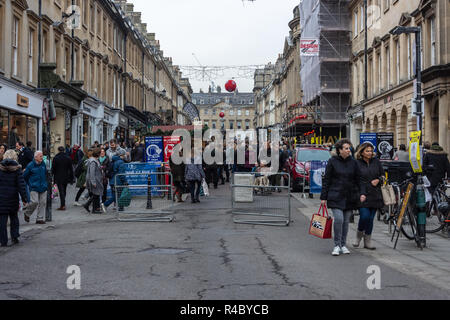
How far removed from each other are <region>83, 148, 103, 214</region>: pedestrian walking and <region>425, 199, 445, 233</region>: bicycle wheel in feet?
26.8

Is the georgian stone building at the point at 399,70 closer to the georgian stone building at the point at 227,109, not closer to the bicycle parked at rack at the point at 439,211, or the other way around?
the bicycle parked at rack at the point at 439,211

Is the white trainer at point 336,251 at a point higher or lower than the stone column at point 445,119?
lower

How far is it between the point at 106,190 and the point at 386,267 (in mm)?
11222

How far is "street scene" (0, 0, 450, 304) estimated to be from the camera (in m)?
7.31

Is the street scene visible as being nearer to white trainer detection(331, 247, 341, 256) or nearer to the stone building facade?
white trainer detection(331, 247, 341, 256)

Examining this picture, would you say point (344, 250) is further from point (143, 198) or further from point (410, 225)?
point (143, 198)

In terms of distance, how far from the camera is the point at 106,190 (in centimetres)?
1798

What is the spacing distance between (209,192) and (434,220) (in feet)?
35.8

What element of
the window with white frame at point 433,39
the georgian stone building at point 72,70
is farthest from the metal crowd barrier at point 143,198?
the window with white frame at point 433,39

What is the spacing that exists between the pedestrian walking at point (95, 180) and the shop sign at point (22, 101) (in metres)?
8.69

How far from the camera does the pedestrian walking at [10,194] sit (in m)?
10.5

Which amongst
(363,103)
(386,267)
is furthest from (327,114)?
(386,267)
